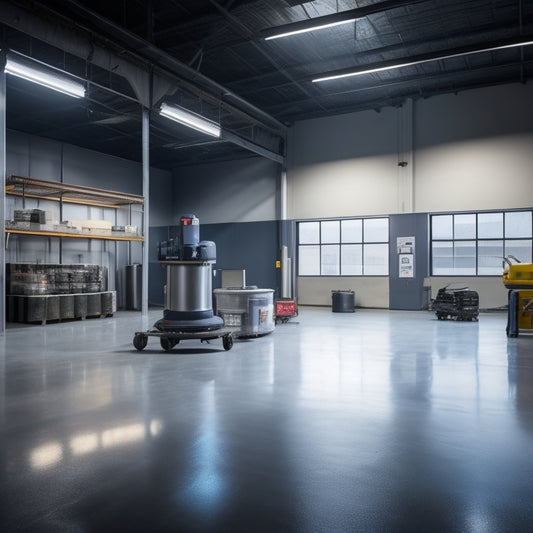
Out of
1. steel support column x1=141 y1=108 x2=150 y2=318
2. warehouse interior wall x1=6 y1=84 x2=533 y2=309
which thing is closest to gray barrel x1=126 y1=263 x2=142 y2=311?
warehouse interior wall x1=6 y1=84 x2=533 y2=309

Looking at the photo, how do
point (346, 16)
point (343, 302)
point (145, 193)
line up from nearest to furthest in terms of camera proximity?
point (346, 16) → point (145, 193) → point (343, 302)

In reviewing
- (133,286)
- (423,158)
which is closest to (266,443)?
(133,286)

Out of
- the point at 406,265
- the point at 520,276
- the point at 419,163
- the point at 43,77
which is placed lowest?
the point at 520,276

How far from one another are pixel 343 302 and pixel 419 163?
474cm

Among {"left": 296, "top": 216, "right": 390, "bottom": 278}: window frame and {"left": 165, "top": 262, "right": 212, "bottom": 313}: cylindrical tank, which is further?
{"left": 296, "top": 216, "right": 390, "bottom": 278}: window frame

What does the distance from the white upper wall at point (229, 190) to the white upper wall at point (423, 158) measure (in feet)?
3.26

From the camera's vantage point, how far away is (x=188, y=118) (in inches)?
456

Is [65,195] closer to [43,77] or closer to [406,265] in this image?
[43,77]

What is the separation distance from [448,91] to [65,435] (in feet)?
45.2

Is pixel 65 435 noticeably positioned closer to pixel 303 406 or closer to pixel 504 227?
pixel 303 406

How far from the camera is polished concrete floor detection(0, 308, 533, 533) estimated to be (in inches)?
86.2

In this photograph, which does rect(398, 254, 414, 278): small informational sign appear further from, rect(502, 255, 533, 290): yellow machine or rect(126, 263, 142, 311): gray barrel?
rect(126, 263, 142, 311): gray barrel

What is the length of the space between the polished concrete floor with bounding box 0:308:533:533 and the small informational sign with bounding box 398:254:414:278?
809 cm

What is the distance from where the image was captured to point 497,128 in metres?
13.2
